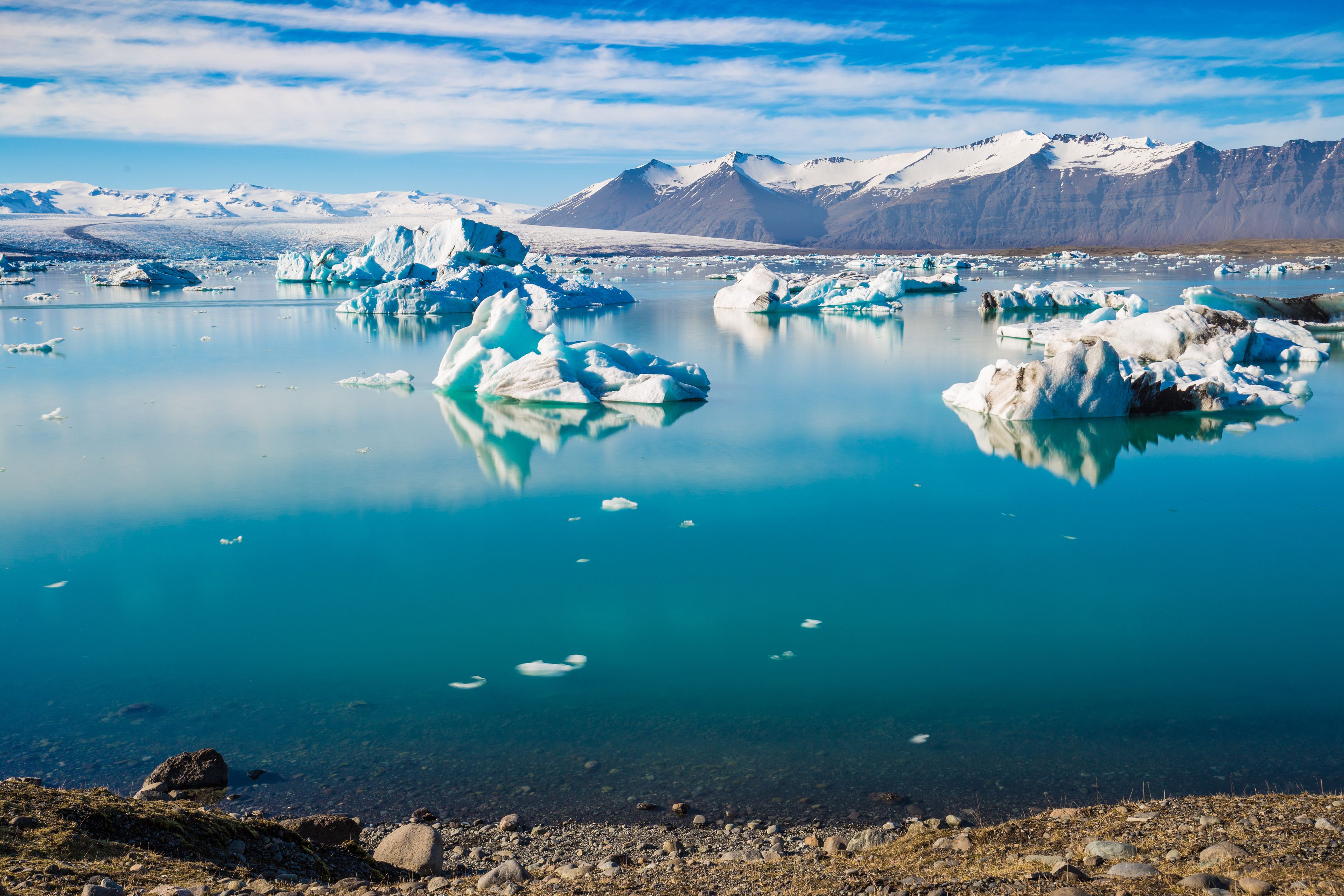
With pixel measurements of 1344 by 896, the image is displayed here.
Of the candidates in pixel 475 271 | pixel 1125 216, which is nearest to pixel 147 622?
pixel 475 271

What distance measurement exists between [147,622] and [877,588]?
321cm

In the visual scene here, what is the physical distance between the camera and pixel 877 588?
440 cm

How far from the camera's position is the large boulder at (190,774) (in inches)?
109

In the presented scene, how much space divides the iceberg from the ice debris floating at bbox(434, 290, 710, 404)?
18.0 meters

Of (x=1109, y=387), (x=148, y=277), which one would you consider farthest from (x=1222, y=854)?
(x=148, y=277)

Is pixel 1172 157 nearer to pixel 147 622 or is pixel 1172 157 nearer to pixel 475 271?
pixel 475 271

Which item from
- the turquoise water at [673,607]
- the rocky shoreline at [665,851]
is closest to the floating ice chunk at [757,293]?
the turquoise water at [673,607]

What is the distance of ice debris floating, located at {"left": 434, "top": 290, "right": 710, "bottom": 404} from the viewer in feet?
30.9

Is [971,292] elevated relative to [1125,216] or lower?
lower

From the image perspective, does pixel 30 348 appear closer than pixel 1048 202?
Yes

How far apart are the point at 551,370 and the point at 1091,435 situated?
4.98 metres

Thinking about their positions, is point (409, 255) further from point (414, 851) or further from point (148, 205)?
point (148, 205)

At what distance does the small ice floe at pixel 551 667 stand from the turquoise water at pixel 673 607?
0.05m

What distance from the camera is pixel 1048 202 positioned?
163m
